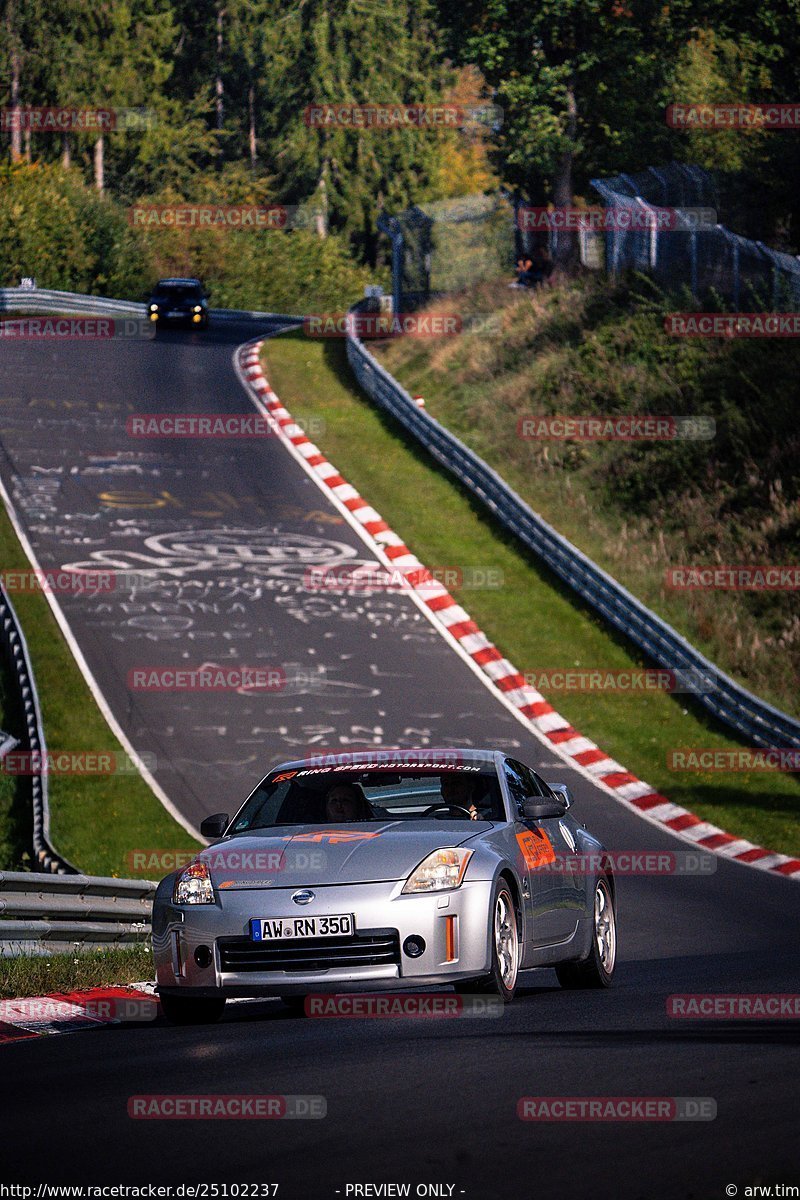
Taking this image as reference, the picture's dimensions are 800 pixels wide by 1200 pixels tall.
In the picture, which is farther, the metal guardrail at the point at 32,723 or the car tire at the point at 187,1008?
the metal guardrail at the point at 32,723

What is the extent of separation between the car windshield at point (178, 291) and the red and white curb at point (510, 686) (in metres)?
16.3

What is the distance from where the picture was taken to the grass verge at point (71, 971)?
1004 centimetres

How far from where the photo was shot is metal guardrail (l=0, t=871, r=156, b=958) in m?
10.6

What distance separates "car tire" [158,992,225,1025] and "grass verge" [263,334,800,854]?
10992 mm

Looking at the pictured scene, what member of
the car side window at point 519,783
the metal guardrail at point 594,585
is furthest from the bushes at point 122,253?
the car side window at point 519,783

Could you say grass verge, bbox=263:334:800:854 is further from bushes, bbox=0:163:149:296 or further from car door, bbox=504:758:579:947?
bushes, bbox=0:163:149:296

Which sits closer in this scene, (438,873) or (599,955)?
(438,873)

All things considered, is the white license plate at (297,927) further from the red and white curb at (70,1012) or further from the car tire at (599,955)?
the car tire at (599,955)


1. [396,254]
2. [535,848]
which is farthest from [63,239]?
[535,848]

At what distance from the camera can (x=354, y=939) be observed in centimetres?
869

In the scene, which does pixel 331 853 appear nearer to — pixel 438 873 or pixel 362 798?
pixel 438 873

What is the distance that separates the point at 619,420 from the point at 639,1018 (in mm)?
26216

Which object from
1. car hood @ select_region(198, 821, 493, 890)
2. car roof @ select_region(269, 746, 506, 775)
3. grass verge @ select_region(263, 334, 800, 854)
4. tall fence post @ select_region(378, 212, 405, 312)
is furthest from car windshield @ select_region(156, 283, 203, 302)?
car hood @ select_region(198, 821, 493, 890)

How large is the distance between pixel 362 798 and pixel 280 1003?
150 centimetres
